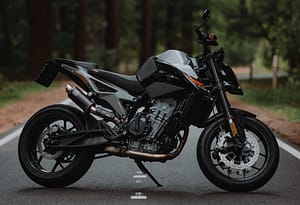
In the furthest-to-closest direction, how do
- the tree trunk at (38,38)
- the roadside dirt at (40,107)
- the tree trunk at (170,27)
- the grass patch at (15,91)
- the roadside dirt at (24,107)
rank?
the tree trunk at (170,27), the tree trunk at (38,38), the grass patch at (15,91), the roadside dirt at (24,107), the roadside dirt at (40,107)

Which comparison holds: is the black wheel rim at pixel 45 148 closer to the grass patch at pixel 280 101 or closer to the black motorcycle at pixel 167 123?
the black motorcycle at pixel 167 123

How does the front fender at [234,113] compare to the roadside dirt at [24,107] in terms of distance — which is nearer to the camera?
the front fender at [234,113]

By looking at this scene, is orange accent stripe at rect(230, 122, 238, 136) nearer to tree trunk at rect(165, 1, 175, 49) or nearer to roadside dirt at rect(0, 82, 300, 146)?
roadside dirt at rect(0, 82, 300, 146)

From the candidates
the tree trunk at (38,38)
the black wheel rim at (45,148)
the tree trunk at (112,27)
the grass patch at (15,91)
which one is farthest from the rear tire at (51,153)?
the tree trunk at (112,27)

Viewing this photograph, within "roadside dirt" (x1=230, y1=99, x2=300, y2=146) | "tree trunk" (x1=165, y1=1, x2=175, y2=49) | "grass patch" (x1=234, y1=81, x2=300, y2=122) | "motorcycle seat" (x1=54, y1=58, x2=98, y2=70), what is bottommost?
"tree trunk" (x1=165, y1=1, x2=175, y2=49)

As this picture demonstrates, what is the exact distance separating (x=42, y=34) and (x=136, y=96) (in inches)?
1006

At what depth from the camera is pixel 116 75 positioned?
6.96 meters

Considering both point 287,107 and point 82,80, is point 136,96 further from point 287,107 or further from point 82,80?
point 287,107

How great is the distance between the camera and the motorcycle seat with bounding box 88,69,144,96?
22.6 ft

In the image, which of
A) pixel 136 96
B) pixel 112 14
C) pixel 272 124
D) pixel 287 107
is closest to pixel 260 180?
pixel 136 96

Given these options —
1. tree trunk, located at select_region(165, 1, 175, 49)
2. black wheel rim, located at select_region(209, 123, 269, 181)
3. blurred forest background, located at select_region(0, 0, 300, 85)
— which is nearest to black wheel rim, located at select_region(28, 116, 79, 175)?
black wheel rim, located at select_region(209, 123, 269, 181)

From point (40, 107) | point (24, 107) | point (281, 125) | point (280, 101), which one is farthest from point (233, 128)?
point (280, 101)

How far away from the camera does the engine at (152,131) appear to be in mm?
6754

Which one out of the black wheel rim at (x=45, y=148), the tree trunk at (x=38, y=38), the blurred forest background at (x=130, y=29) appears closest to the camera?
the black wheel rim at (x=45, y=148)
